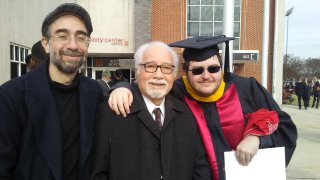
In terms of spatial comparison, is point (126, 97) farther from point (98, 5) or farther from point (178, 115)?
point (98, 5)

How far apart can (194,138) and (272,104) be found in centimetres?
70

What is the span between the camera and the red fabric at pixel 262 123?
2.66 m

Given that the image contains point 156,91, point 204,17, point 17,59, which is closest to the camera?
point 156,91

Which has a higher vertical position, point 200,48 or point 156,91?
point 200,48

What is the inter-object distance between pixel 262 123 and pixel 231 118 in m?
0.24

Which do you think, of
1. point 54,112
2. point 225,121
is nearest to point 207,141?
point 225,121

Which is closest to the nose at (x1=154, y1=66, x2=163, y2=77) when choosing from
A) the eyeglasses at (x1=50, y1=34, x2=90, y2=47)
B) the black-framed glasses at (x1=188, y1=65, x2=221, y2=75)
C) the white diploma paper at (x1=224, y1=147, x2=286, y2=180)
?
the black-framed glasses at (x1=188, y1=65, x2=221, y2=75)

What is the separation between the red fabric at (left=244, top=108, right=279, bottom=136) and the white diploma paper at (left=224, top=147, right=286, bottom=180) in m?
0.13

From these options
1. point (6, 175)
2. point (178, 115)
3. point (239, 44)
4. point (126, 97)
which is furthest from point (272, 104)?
point (239, 44)

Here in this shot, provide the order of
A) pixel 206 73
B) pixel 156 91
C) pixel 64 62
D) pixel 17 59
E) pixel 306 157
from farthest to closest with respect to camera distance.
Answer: pixel 17 59 < pixel 306 157 < pixel 206 73 < pixel 156 91 < pixel 64 62

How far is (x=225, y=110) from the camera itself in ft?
9.28

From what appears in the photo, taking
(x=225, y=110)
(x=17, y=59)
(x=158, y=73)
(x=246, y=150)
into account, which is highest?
(x=17, y=59)

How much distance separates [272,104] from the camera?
286cm

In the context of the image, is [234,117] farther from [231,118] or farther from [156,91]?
[156,91]
